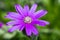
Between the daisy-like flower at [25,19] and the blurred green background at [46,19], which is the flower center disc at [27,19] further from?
the blurred green background at [46,19]

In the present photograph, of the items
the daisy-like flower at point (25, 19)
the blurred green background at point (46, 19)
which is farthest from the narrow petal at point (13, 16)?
the blurred green background at point (46, 19)

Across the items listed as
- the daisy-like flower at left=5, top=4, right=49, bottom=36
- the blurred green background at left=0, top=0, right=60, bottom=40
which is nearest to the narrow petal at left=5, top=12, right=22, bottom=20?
the daisy-like flower at left=5, top=4, right=49, bottom=36


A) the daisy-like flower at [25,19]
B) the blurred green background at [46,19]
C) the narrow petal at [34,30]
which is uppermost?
the daisy-like flower at [25,19]

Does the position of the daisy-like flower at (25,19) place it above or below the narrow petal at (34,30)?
above

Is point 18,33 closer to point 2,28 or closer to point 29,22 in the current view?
point 2,28

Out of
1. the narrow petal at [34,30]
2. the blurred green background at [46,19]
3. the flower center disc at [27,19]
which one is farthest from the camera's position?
the blurred green background at [46,19]

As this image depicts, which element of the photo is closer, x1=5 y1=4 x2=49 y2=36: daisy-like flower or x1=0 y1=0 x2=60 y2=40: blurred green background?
x1=5 y1=4 x2=49 y2=36: daisy-like flower

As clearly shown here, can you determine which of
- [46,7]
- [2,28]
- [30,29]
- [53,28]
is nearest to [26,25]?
[30,29]

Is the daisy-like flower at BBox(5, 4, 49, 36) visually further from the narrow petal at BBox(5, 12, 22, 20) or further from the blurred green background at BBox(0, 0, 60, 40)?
the blurred green background at BBox(0, 0, 60, 40)

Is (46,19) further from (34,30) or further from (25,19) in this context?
(34,30)
